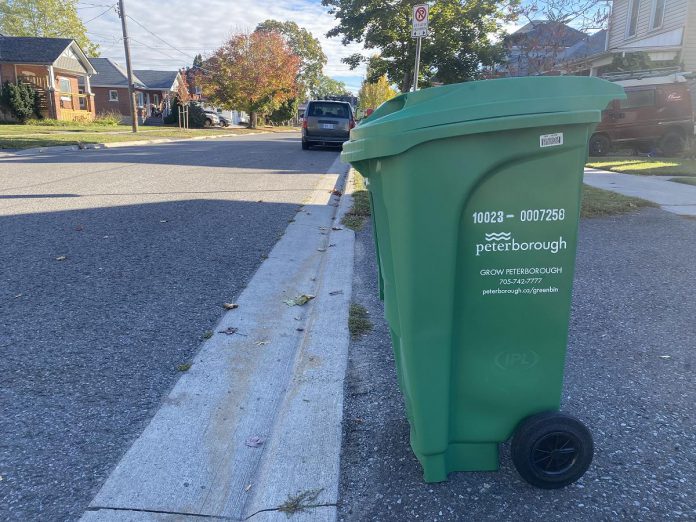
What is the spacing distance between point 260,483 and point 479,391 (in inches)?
36.1

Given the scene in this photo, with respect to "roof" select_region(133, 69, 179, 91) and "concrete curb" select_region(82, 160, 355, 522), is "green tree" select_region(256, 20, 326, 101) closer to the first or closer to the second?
"roof" select_region(133, 69, 179, 91)

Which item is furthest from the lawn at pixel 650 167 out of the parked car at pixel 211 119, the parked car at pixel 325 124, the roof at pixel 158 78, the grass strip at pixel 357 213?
the roof at pixel 158 78

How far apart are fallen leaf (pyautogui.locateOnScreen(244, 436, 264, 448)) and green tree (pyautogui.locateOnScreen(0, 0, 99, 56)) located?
62223mm

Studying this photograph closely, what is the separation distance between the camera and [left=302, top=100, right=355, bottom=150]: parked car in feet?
62.1

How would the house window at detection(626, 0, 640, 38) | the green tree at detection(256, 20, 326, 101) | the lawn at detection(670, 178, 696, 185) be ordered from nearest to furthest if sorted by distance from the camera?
1. the lawn at detection(670, 178, 696, 185)
2. the house window at detection(626, 0, 640, 38)
3. the green tree at detection(256, 20, 326, 101)

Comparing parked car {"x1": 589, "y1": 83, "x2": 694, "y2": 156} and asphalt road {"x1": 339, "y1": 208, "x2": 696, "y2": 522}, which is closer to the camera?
→ asphalt road {"x1": 339, "y1": 208, "x2": 696, "y2": 522}

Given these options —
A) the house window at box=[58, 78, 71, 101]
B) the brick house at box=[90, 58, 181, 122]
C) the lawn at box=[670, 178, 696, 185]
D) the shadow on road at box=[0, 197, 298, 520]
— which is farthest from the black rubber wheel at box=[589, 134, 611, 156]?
the brick house at box=[90, 58, 181, 122]

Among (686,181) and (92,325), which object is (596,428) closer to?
(92,325)

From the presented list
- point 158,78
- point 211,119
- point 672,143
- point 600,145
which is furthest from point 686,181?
point 158,78

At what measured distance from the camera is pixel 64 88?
131ft

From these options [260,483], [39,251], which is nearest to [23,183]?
[39,251]

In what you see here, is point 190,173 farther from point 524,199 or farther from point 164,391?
point 524,199

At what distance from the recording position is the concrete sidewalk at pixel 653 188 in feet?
25.0

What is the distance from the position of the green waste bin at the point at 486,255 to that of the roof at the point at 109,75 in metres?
55.0
